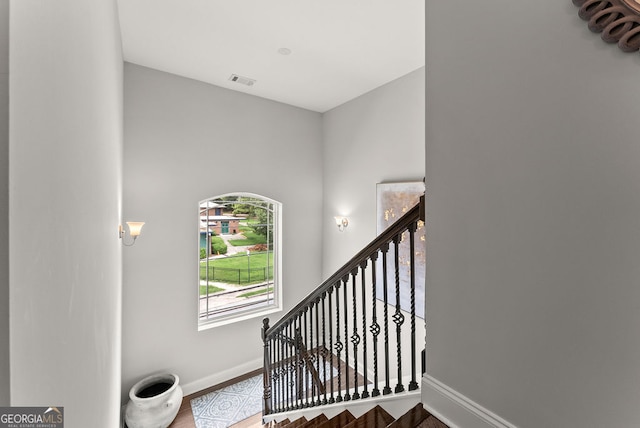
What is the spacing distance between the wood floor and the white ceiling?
3853mm

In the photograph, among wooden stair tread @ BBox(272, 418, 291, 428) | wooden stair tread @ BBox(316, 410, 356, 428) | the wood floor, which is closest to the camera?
wooden stair tread @ BBox(316, 410, 356, 428)

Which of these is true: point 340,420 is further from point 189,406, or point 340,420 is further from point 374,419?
point 189,406

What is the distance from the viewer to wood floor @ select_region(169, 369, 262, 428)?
123 inches

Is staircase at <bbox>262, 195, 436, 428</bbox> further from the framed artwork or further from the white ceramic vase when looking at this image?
the white ceramic vase

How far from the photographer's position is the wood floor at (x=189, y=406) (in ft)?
10.3

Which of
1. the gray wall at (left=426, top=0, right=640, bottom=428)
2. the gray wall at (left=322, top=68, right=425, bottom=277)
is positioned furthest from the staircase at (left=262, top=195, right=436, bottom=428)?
the gray wall at (left=322, top=68, right=425, bottom=277)

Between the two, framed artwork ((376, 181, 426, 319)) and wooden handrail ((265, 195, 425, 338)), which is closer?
wooden handrail ((265, 195, 425, 338))

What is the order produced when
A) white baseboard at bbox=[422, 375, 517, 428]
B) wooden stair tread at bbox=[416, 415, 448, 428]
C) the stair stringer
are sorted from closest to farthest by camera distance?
1. white baseboard at bbox=[422, 375, 517, 428]
2. wooden stair tread at bbox=[416, 415, 448, 428]
3. the stair stringer

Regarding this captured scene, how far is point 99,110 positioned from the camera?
4.47 feet

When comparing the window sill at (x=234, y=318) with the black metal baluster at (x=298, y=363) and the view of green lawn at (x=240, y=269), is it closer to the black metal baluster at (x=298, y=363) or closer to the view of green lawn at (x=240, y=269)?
the view of green lawn at (x=240, y=269)

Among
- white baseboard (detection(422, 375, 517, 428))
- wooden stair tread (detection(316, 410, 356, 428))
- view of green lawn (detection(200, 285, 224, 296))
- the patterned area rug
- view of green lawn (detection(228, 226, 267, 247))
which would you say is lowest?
the patterned area rug

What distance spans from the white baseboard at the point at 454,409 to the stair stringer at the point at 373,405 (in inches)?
6.3

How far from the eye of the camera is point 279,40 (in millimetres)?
2752

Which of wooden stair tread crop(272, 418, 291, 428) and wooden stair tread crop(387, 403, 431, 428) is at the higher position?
wooden stair tread crop(387, 403, 431, 428)
